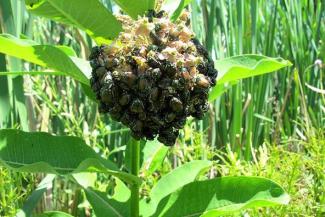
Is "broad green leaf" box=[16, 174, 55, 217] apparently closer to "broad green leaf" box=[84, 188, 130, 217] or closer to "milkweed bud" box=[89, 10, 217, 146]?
"broad green leaf" box=[84, 188, 130, 217]

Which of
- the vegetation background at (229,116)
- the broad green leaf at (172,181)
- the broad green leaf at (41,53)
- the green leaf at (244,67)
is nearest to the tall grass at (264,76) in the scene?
the vegetation background at (229,116)

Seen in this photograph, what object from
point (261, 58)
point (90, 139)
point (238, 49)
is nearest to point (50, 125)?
point (90, 139)

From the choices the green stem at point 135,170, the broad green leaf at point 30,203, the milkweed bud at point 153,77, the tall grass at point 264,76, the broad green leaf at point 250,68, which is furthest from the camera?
the tall grass at point 264,76

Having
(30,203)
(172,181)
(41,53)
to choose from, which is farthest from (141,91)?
(30,203)

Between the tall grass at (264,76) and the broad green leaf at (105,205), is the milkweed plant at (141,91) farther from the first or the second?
the tall grass at (264,76)

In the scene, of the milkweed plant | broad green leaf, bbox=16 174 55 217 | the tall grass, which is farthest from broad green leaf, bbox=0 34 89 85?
the tall grass

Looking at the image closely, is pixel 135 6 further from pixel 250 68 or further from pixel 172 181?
pixel 172 181
